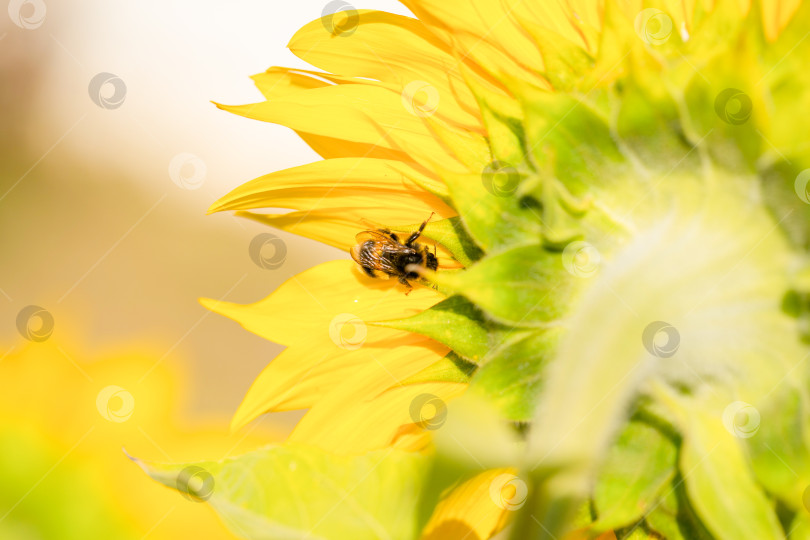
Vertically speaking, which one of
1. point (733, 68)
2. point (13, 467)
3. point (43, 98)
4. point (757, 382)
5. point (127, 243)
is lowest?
point (13, 467)

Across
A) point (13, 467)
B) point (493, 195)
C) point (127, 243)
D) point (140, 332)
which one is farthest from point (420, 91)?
point (127, 243)

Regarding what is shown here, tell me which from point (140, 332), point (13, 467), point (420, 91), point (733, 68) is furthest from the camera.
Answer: point (140, 332)

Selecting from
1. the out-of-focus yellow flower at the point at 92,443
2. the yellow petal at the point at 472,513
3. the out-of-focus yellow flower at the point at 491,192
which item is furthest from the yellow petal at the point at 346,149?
the out-of-focus yellow flower at the point at 92,443

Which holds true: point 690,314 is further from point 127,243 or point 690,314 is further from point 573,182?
point 127,243
